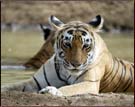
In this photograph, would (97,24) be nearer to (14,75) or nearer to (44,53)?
(14,75)

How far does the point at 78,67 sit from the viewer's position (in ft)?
17.6

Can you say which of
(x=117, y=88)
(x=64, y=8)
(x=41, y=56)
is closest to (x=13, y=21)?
(x=64, y=8)

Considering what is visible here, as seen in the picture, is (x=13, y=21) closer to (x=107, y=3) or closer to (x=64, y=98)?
(x=107, y=3)

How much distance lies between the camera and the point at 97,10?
2506 centimetres

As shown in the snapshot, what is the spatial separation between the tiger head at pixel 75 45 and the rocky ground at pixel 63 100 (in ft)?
1.27

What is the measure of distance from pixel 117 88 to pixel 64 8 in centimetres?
2028

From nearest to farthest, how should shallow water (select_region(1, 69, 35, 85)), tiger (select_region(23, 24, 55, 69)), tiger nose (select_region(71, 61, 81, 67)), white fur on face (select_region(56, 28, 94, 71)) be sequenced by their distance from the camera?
tiger nose (select_region(71, 61, 81, 67)) → white fur on face (select_region(56, 28, 94, 71)) → shallow water (select_region(1, 69, 35, 85)) → tiger (select_region(23, 24, 55, 69))

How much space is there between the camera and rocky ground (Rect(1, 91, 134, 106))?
4.75 metres

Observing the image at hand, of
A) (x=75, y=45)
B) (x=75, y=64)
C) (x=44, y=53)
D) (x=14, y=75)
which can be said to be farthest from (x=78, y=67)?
(x=44, y=53)

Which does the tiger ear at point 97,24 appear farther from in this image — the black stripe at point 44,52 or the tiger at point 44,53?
the black stripe at point 44,52

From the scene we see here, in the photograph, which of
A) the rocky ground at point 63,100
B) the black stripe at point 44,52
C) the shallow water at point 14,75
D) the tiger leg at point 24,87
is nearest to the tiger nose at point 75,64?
the rocky ground at point 63,100

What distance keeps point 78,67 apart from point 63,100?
1.90ft

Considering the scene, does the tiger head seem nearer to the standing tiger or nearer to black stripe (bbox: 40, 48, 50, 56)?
the standing tiger

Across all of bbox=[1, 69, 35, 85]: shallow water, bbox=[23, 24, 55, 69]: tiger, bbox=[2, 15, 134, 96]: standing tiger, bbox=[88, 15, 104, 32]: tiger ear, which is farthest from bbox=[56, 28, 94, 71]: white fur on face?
bbox=[23, 24, 55, 69]: tiger
